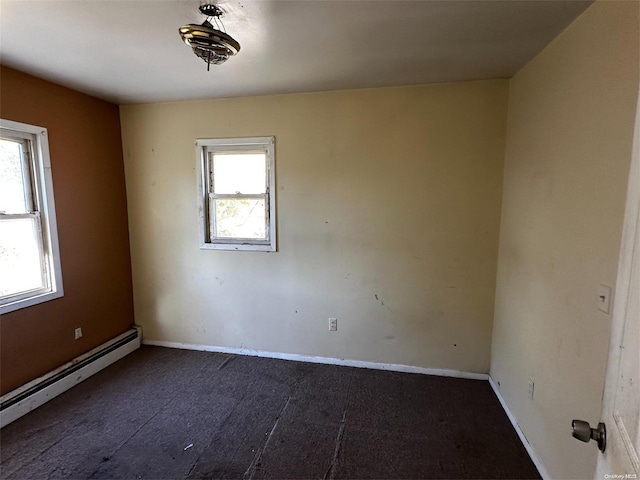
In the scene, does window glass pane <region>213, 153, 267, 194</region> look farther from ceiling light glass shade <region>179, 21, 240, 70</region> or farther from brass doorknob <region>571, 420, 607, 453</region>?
brass doorknob <region>571, 420, 607, 453</region>

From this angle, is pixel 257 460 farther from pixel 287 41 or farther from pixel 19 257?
pixel 287 41

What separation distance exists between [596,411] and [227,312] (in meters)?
2.77

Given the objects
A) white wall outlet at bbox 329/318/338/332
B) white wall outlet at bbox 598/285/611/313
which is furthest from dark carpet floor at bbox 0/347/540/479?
white wall outlet at bbox 598/285/611/313

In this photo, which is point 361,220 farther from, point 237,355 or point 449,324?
point 237,355

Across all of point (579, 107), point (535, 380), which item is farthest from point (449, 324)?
point (579, 107)

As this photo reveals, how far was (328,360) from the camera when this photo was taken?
2.93 metres

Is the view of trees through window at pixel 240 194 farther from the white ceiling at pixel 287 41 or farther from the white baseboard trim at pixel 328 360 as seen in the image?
the white baseboard trim at pixel 328 360

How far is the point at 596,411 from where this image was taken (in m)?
1.28

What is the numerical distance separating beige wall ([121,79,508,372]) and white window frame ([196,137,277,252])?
0.07 m

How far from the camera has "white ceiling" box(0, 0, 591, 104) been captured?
4.80 ft

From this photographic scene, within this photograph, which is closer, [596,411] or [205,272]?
[596,411]

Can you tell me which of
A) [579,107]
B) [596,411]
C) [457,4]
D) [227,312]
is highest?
[457,4]

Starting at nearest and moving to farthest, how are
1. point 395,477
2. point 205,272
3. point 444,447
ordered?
point 395,477
point 444,447
point 205,272

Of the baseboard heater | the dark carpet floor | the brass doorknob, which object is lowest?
the dark carpet floor
